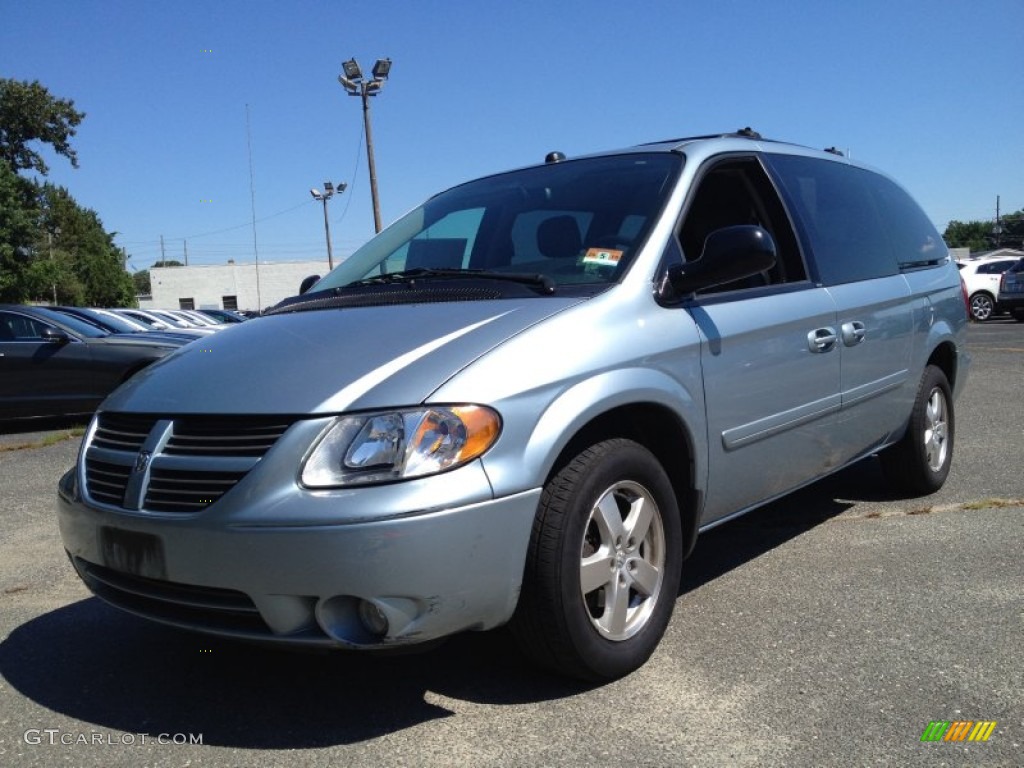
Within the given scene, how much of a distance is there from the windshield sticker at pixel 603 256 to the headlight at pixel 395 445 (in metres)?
1.03

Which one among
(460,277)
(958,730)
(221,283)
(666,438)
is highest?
(221,283)

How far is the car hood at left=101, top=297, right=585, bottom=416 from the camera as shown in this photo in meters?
2.59

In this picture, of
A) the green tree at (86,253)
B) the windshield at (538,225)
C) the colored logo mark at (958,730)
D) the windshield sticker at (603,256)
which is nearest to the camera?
the colored logo mark at (958,730)

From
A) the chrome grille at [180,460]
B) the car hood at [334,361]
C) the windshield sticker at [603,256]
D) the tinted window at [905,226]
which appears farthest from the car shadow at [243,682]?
the tinted window at [905,226]

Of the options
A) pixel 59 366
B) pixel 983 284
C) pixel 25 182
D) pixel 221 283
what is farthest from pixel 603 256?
pixel 221 283

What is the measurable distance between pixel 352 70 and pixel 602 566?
2002 cm

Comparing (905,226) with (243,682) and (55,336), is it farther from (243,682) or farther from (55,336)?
(55,336)

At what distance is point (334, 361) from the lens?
278 centimetres

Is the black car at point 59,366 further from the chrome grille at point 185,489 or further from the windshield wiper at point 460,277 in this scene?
the chrome grille at point 185,489

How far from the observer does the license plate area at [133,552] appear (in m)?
2.62

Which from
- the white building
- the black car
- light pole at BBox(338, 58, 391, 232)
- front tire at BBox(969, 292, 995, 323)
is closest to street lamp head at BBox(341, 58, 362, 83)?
light pole at BBox(338, 58, 391, 232)

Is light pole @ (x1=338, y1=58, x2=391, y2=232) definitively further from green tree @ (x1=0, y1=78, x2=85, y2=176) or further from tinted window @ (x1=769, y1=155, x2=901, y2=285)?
green tree @ (x1=0, y1=78, x2=85, y2=176)

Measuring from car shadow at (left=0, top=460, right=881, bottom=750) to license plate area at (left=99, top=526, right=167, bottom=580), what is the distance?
0.42 m

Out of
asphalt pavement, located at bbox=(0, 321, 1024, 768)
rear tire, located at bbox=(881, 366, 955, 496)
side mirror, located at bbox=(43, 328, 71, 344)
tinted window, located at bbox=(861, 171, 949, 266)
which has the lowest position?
asphalt pavement, located at bbox=(0, 321, 1024, 768)
